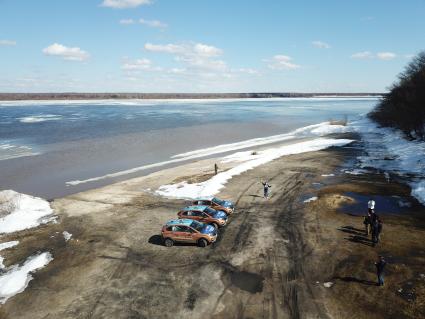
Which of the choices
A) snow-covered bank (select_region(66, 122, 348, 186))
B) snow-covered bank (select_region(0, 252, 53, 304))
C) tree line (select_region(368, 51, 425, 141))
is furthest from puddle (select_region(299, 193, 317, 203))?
tree line (select_region(368, 51, 425, 141))

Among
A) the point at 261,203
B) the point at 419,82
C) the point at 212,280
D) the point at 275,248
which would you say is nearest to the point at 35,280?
the point at 212,280

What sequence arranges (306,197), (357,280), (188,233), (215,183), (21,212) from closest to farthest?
(357,280), (188,233), (21,212), (306,197), (215,183)

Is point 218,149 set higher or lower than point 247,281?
lower

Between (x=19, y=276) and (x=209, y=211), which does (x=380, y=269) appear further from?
(x=19, y=276)

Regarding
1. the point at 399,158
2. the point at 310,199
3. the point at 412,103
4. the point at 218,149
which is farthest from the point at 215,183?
the point at 412,103

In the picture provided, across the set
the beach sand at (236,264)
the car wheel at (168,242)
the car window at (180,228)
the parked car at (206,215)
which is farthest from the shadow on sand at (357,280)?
the car wheel at (168,242)

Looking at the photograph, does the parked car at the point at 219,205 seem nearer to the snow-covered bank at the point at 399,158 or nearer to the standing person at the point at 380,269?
the standing person at the point at 380,269
